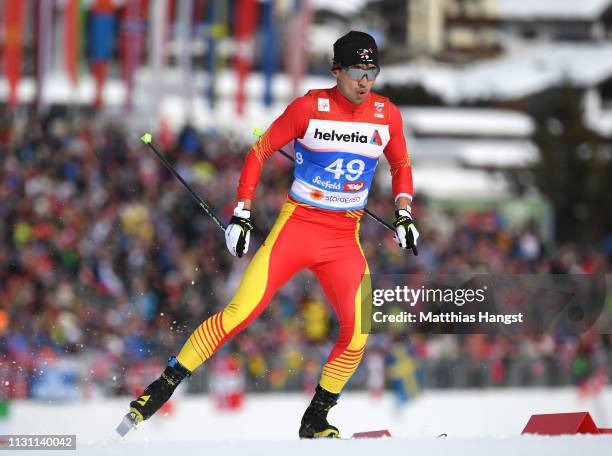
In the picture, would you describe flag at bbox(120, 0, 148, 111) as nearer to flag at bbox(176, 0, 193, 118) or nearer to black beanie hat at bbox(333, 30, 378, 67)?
flag at bbox(176, 0, 193, 118)

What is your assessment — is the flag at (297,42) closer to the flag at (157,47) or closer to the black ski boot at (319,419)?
the flag at (157,47)

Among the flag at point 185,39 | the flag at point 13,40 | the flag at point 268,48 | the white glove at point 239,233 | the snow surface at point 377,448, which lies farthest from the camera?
the flag at point 268,48

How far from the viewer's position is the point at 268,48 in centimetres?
2317

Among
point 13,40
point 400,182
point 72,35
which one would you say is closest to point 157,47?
point 72,35

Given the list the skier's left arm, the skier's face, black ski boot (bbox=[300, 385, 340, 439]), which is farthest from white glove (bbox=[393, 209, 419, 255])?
black ski boot (bbox=[300, 385, 340, 439])

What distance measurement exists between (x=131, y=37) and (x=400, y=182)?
15074 millimetres

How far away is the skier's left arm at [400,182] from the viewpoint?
6.96m

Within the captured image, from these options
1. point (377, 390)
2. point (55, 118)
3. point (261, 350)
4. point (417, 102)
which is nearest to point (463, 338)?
point (377, 390)

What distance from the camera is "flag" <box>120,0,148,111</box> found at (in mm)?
21219

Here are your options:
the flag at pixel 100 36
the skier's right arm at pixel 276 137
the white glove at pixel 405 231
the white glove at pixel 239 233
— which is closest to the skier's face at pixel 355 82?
the skier's right arm at pixel 276 137

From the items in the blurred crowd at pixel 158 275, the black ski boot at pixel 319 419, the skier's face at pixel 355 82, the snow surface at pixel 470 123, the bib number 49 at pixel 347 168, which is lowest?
the snow surface at pixel 470 123

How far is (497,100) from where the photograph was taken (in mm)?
59688

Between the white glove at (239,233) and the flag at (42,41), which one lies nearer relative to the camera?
the white glove at (239,233)

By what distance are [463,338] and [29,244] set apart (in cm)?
537
